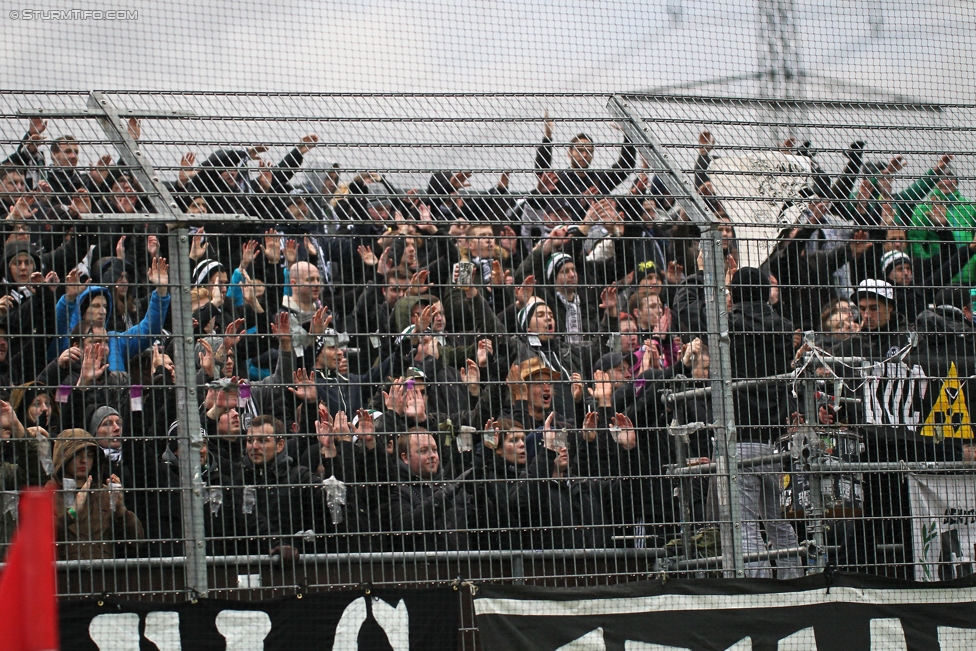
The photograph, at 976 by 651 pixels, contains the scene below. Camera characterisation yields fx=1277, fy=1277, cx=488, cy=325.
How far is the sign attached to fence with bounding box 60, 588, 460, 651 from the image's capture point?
18.7 ft

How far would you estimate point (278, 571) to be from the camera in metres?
5.88

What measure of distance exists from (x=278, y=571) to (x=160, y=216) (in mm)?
1712

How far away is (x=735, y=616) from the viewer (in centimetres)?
634

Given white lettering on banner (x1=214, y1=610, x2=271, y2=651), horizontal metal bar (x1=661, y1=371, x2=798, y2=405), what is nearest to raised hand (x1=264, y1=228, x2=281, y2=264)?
white lettering on banner (x1=214, y1=610, x2=271, y2=651)

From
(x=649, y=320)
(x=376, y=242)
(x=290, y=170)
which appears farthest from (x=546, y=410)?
(x=290, y=170)

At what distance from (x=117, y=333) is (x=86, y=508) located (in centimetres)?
79

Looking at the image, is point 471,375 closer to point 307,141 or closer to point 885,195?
point 307,141

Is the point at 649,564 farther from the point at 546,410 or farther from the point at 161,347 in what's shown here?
the point at 161,347

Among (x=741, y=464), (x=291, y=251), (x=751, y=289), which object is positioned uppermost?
(x=291, y=251)

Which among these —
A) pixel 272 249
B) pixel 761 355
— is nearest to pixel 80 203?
pixel 272 249

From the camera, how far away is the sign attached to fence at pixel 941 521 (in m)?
6.72

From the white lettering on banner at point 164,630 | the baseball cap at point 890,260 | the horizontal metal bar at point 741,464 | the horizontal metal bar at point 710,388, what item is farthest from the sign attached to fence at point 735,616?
the baseball cap at point 890,260

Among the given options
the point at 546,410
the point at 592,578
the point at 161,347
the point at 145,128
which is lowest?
the point at 592,578

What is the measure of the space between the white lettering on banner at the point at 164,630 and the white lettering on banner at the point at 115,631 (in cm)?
6
